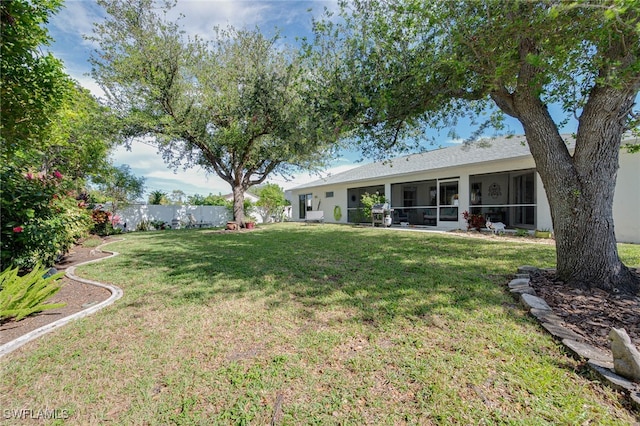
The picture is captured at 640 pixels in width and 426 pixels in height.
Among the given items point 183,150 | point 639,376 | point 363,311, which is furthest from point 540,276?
point 183,150

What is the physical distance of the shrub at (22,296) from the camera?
9.69 ft

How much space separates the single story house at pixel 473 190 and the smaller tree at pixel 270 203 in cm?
365

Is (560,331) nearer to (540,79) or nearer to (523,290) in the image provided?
(523,290)

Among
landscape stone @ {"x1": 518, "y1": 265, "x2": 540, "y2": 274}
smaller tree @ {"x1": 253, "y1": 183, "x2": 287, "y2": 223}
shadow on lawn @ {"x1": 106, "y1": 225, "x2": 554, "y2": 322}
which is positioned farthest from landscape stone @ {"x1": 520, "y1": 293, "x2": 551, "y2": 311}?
smaller tree @ {"x1": 253, "y1": 183, "x2": 287, "y2": 223}

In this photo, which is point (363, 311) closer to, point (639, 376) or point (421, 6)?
point (639, 376)

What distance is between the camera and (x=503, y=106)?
14.9 ft

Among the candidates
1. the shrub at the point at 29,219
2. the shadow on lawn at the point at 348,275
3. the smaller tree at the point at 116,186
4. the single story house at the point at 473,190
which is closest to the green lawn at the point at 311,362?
the shadow on lawn at the point at 348,275

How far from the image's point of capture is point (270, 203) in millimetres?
21922

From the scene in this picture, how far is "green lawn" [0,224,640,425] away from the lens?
1.74 metres

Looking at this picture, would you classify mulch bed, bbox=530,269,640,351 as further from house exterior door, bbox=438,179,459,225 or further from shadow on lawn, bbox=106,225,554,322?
house exterior door, bbox=438,179,459,225

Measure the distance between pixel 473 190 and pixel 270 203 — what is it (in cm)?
1459

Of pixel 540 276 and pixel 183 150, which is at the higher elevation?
pixel 183 150

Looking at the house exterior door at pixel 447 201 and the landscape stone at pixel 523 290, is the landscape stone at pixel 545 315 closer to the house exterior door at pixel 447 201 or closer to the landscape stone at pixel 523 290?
the landscape stone at pixel 523 290

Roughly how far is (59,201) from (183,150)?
10173 mm
